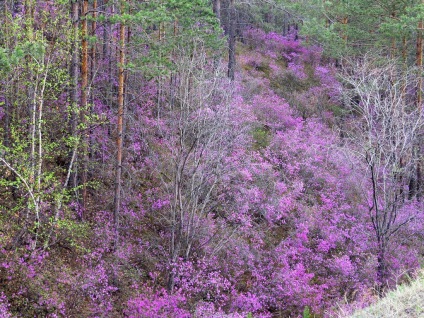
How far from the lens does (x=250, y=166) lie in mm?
16625

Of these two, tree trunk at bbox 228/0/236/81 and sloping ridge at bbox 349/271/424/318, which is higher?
tree trunk at bbox 228/0/236/81

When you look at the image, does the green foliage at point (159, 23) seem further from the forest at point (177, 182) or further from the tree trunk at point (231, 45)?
the tree trunk at point (231, 45)

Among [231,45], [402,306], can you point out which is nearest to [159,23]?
[402,306]

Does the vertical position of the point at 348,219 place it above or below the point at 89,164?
below

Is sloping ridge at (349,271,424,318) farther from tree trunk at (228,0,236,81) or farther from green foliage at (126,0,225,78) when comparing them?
tree trunk at (228,0,236,81)

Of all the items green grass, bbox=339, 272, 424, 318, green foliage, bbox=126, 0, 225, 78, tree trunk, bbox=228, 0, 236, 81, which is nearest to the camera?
green grass, bbox=339, 272, 424, 318

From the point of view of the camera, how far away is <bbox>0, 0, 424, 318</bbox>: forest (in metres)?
9.58

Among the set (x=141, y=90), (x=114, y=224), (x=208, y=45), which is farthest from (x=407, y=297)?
(x=141, y=90)

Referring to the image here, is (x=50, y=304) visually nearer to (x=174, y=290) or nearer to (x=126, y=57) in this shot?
(x=174, y=290)

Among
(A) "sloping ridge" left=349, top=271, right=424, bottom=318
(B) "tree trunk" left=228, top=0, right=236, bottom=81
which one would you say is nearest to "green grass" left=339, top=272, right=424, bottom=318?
(A) "sloping ridge" left=349, top=271, right=424, bottom=318

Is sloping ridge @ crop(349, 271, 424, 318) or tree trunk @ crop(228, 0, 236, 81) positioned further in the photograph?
tree trunk @ crop(228, 0, 236, 81)

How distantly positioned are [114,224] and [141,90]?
7740 mm

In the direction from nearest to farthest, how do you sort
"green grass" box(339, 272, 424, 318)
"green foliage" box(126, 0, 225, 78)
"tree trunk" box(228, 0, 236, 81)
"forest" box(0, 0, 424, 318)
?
1. "green grass" box(339, 272, 424, 318)
2. "forest" box(0, 0, 424, 318)
3. "green foliage" box(126, 0, 225, 78)
4. "tree trunk" box(228, 0, 236, 81)

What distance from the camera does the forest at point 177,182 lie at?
9.58 metres
